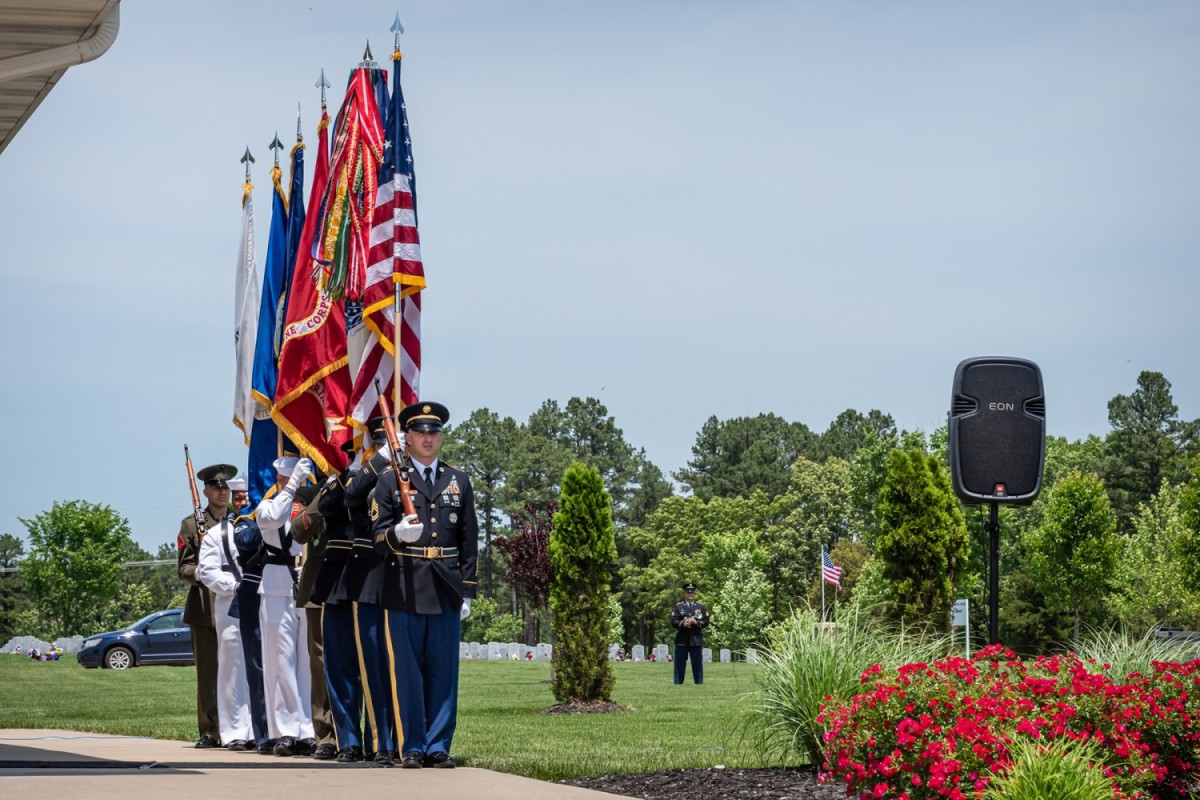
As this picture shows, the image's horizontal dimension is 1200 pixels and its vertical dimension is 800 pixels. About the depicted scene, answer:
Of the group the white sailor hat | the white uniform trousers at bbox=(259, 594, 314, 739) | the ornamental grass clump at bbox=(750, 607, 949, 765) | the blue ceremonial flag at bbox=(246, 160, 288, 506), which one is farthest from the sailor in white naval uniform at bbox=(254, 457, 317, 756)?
the ornamental grass clump at bbox=(750, 607, 949, 765)

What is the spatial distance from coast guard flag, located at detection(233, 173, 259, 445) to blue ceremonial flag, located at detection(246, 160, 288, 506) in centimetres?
37

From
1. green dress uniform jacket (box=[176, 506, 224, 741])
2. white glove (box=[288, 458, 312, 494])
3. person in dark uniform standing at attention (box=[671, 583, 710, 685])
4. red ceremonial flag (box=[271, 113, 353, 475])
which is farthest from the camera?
person in dark uniform standing at attention (box=[671, 583, 710, 685])

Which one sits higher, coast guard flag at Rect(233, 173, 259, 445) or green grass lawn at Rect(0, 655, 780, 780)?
coast guard flag at Rect(233, 173, 259, 445)

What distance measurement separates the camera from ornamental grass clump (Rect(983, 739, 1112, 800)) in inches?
259

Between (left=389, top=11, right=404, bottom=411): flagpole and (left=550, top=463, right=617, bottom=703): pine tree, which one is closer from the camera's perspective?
(left=389, top=11, right=404, bottom=411): flagpole

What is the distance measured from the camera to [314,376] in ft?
38.7

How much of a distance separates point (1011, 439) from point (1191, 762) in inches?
104

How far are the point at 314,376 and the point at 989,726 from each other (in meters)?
6.57

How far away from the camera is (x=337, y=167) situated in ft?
39.8

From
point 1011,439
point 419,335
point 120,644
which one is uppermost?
point 419,335

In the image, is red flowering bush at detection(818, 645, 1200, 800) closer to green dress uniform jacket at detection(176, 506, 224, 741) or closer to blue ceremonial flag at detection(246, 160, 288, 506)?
green dress uniform jacket at detection(176, 506, 224, 741)

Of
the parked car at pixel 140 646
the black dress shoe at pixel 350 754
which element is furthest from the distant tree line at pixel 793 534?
the black dress shoe at pixel 350 754

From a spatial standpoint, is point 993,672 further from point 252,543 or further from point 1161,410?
point 1161,410

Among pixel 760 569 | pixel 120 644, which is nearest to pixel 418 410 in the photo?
pixel 120 644
